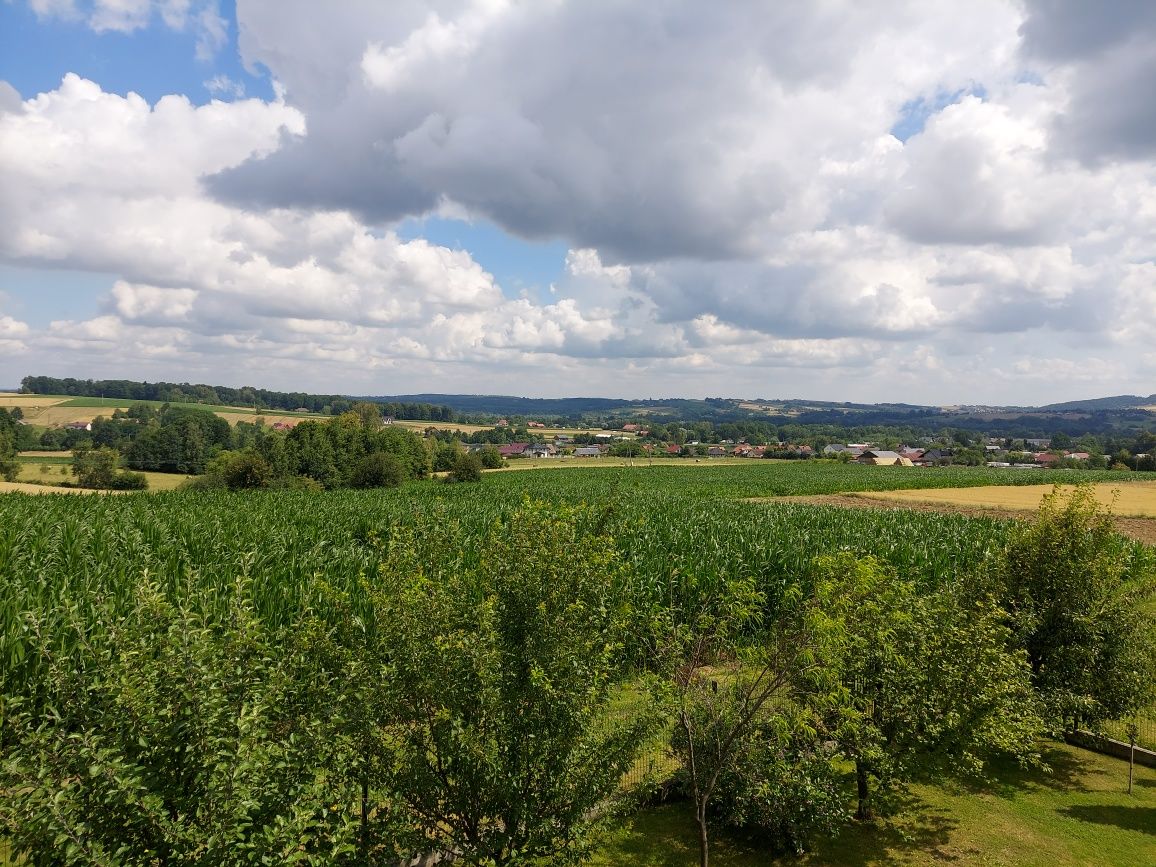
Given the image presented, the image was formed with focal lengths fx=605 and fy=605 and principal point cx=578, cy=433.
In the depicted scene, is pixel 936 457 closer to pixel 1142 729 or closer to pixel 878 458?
pixel 878 458

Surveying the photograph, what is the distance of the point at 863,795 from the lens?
821 cm

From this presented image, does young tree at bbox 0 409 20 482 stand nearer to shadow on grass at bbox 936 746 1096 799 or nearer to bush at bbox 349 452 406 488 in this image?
bush at bbox 349 452 406 488

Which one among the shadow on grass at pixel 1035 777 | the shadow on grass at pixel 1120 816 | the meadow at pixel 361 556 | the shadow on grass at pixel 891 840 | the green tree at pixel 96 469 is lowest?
the green tree at pixel 96 469

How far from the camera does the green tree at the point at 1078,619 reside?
949 cm

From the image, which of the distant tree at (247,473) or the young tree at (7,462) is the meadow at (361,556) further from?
the young tree at (7,462)

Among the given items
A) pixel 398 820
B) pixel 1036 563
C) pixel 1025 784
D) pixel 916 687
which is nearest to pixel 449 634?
pixel 398 820

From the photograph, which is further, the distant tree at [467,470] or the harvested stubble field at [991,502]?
the distant tree at [467,470]

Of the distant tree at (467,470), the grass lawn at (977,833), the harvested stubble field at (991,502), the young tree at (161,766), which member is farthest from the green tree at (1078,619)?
the distant tree at (467,470)

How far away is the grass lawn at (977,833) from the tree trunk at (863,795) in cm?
18

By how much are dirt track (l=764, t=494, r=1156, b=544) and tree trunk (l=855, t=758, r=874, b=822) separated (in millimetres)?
33067

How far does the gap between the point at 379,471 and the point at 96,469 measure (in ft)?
97.3

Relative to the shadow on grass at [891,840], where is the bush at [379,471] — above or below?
below

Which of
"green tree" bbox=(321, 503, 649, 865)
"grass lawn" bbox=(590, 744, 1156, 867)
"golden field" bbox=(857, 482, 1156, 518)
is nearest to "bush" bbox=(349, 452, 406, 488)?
"golden field" bbox=(857, 482, 1156, 518)

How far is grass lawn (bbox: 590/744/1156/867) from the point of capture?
290 inches
